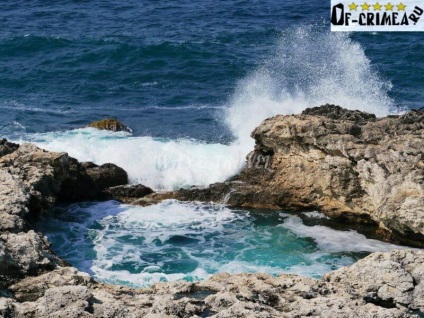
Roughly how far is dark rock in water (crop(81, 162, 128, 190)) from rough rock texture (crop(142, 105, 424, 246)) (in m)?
1.48

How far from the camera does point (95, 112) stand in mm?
32219

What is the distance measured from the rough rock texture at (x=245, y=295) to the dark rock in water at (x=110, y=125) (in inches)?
623

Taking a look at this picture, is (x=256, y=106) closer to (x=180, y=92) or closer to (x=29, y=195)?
(x=180, y=92)

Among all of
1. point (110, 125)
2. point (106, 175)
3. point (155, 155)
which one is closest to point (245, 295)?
point (106, 175)

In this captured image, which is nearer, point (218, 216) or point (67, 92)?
point (218, 216)

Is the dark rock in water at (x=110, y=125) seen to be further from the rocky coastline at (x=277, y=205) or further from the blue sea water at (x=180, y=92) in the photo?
the rocky coastline at (x=277, y=205)

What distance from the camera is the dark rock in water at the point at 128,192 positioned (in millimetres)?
22344

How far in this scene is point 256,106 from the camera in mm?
30641

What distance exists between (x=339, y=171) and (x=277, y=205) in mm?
2229

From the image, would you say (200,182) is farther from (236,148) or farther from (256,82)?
(256,82)

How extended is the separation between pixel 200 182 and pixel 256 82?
11.3 metres

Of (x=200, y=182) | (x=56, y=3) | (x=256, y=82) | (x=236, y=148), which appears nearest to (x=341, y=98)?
(x=256, y=82)

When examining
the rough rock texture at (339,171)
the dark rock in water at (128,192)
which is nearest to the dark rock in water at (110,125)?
the dark rock in water at (128,192)

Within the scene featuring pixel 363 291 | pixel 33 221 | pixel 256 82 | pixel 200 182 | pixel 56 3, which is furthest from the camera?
pixel 56 3
